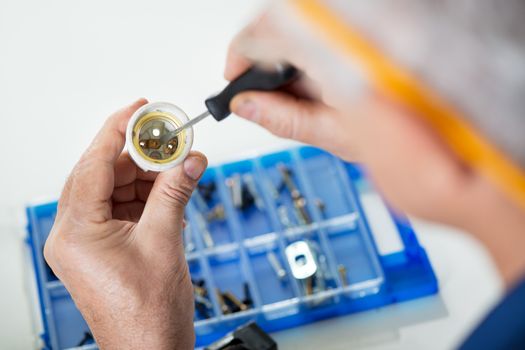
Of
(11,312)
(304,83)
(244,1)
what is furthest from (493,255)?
(244,1)

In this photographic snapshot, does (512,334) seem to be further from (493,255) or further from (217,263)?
(217,263)

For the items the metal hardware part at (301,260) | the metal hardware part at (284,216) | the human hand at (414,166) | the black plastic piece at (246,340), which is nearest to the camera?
the human hand at (414,166)

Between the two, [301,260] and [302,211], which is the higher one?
[302,211]

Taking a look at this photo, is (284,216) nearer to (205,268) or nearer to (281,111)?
(205,268)

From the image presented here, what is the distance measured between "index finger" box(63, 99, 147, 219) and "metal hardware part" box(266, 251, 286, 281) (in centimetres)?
59

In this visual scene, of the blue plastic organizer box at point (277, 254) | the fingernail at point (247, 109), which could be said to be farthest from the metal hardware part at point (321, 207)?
the fingernail at point (247, 109)

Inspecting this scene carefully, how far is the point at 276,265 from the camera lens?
1506 millimetres

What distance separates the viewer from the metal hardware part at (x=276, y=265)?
1.49m

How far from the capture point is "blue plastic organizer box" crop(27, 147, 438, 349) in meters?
1.44

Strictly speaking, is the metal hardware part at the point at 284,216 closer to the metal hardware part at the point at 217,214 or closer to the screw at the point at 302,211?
the screw at the point at 302,211

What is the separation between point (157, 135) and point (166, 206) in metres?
0.13

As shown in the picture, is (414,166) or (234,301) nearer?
(414,166)

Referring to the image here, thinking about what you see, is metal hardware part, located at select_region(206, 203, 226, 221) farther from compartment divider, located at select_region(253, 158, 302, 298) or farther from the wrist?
the wrist

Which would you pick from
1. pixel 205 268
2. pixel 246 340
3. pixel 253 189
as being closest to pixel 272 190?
pixel 253 189
